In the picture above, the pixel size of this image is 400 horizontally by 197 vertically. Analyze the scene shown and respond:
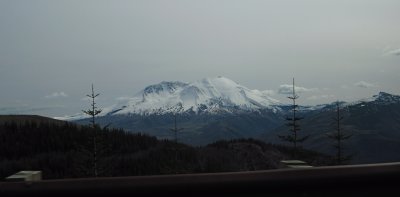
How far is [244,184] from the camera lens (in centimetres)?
407

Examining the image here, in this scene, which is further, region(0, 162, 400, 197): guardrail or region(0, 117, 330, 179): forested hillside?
region(0, 117, 330, 179): forested hillside

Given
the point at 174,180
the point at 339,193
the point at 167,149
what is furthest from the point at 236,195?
the point at 167,149

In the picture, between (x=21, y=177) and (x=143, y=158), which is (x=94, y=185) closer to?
(x=21, y=177)

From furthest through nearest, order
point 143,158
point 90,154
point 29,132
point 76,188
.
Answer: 1. point 29,132
2. point 143,158
3. point 90,154
4. point 76,188

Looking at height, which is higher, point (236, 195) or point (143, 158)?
point (236, 195)

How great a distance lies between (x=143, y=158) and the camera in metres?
107

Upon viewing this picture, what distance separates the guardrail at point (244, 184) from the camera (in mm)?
3945

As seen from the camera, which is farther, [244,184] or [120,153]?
[120,153]

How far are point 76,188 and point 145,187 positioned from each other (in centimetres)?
47

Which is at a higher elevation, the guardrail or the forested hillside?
the guardrail

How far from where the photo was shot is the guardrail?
12.9ft

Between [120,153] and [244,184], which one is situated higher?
[244,184]

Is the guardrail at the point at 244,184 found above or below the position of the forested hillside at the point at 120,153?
above

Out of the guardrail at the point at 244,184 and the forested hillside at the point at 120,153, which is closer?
the guardrail at the point at 244,184
